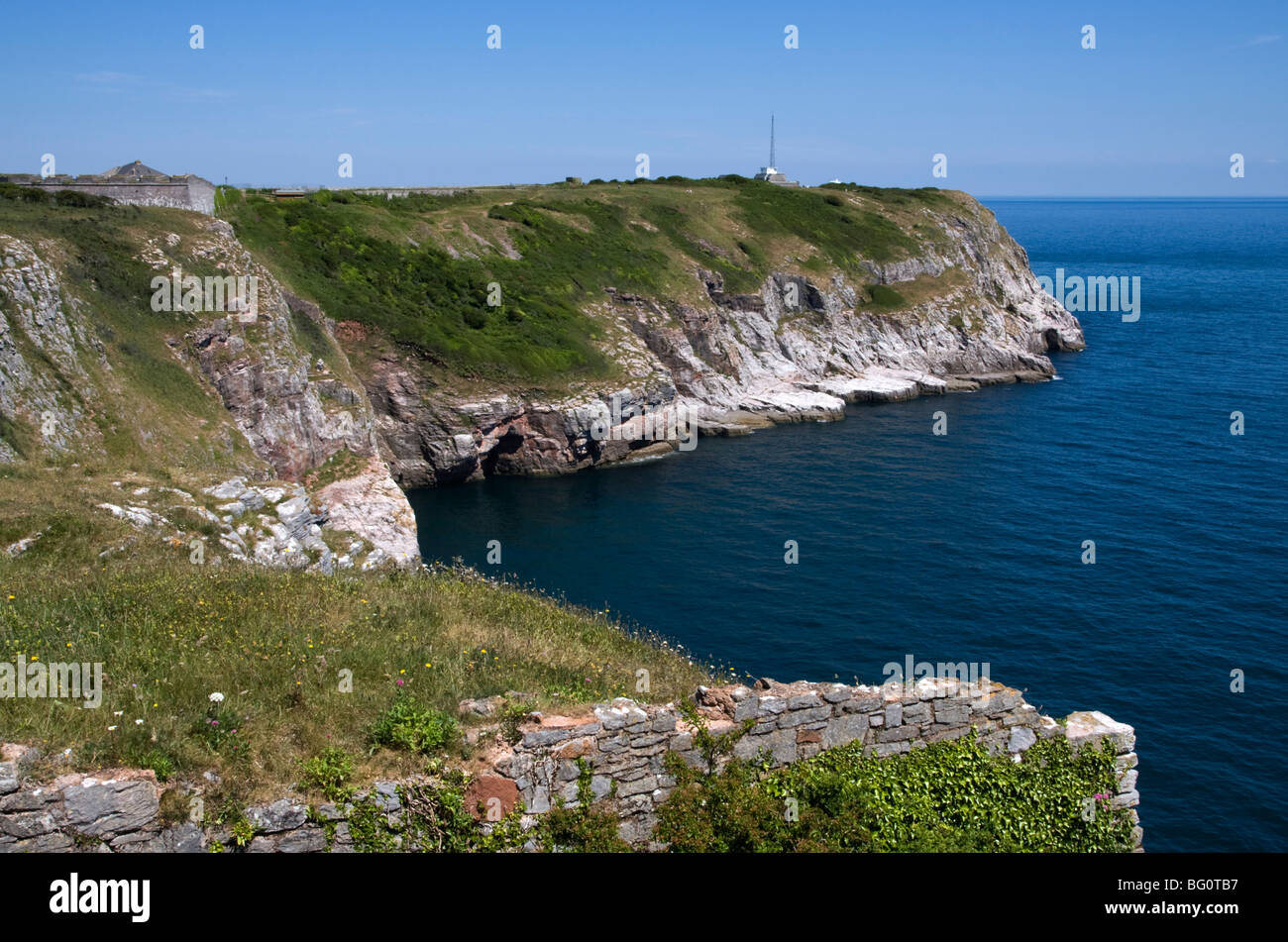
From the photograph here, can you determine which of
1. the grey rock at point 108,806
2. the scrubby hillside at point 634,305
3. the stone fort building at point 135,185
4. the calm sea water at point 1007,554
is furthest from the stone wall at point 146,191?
the grey rock at point 108,806

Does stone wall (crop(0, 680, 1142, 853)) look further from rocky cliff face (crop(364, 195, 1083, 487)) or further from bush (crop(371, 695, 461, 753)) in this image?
rocky cliff face (crop(364, 195, 1083, 487))

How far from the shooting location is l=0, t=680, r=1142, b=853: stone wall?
10.3m

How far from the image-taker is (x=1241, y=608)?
137ft

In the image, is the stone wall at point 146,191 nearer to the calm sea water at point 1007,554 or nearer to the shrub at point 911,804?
the calm sea water at point 1007,554

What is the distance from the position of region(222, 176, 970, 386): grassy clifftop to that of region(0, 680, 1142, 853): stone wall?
55.2 m

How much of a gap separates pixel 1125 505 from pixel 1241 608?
14687 mm

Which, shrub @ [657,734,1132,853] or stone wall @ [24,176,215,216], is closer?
shrub @ [657,734,1132,853]

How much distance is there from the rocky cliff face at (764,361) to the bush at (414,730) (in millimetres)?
52675

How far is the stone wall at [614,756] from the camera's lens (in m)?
10.3

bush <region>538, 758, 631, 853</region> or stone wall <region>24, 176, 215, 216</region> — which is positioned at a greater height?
stone wall <region>24, 176, 215, 216</region>

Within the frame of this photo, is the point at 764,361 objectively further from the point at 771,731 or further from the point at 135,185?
the point at 771,731

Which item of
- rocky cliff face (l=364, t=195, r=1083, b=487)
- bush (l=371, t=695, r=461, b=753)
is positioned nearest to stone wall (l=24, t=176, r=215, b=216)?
rocky cliff face (l=364, t=195, r=1083, b=487)

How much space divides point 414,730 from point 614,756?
261cm
